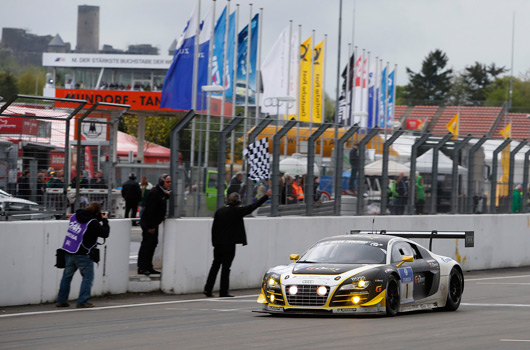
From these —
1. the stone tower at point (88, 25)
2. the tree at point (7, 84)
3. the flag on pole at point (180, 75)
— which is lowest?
the flag on pole at point (180, 75)

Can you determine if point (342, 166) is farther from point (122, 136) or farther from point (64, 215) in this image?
point (122, 136)

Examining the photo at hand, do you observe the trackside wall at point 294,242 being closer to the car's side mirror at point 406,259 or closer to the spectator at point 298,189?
the spectator at point 298,189

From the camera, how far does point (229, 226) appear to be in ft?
53.9

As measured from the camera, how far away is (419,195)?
75.2 feet

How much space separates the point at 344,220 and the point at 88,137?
6.33 meters

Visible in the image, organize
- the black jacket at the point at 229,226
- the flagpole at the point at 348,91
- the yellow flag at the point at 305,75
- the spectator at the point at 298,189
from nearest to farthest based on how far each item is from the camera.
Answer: the black jacket at the point at 229,226, the spectator at the point at 298,189, the yellow flag at the point at 305,75, the flagpole at the point at 348,91

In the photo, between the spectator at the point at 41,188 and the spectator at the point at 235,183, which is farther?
the spectator at the point at 235,183

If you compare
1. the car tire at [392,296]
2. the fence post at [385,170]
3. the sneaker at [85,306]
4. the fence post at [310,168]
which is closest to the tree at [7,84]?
the fence post at [385,170]

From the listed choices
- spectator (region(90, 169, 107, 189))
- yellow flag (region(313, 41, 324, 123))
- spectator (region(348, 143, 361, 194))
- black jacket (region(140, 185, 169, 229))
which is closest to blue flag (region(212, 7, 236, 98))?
yellow flag (region(313, 41, 324, 123))

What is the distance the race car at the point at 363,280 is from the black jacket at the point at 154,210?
12.8ft

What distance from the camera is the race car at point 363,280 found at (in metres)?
12.3

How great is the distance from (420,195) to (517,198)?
13.2 feet

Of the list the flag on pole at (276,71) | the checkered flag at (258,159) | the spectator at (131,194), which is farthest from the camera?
the flag on pole at (276,71)

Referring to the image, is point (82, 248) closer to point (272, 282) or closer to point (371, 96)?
point (272, 282)
